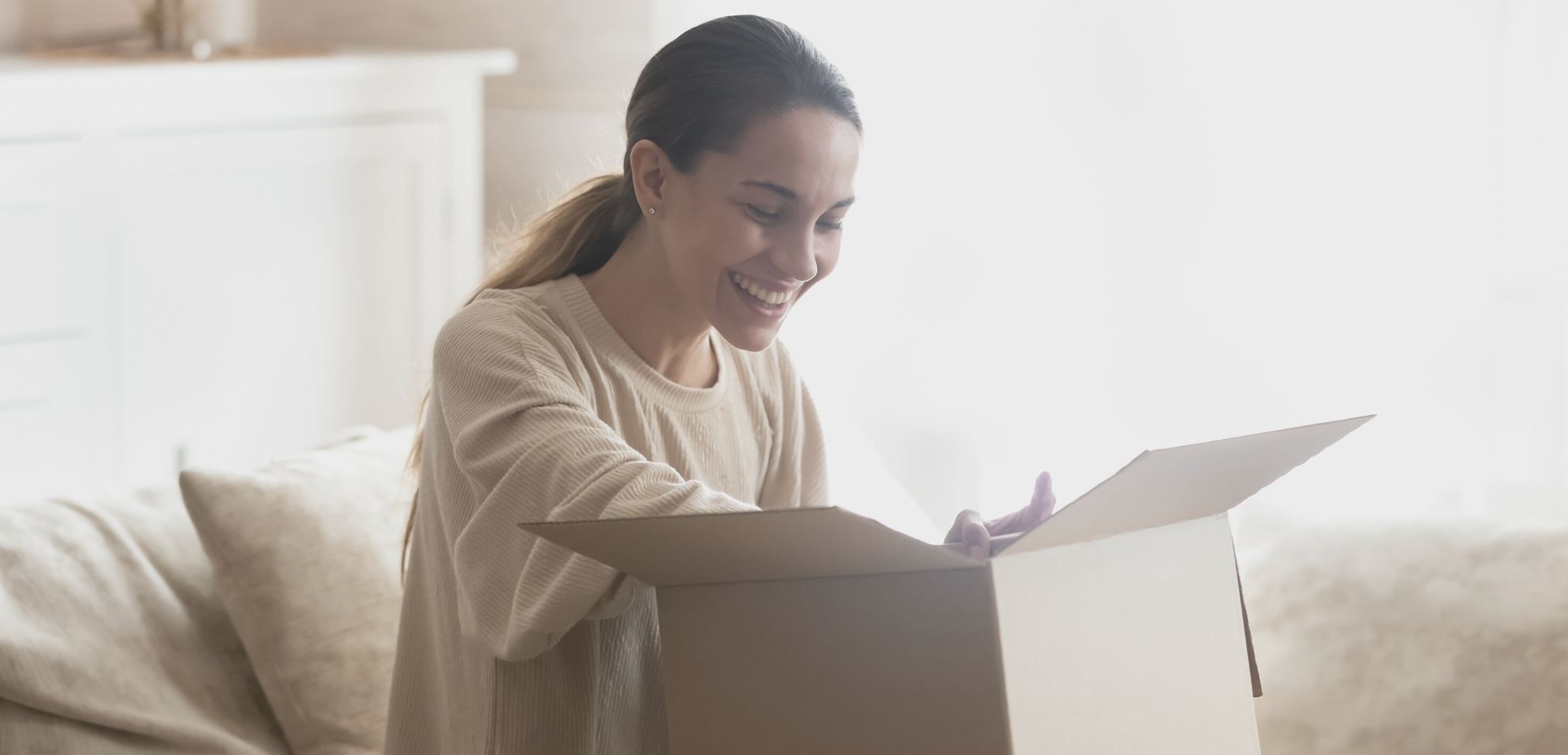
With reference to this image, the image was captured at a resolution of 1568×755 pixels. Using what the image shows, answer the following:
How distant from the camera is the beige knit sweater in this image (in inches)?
43.7

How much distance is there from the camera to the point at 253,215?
2750 millimetres

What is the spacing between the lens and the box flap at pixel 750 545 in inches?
35.2

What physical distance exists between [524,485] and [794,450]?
48 cm

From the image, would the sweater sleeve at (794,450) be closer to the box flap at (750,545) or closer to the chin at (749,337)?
the chin at (749,337)

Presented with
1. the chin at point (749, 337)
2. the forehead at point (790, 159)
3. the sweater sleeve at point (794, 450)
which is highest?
the forehead at point (790, 159)

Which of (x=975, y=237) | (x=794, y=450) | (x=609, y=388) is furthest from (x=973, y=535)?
(x=975, y=237)

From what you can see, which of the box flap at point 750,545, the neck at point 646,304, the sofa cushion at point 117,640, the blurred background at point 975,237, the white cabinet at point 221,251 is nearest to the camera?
the box flap at point 750,545

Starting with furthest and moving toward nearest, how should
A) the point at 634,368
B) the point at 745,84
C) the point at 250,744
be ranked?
the point at 250,744 → the point at 634,368 → the point at 745,84

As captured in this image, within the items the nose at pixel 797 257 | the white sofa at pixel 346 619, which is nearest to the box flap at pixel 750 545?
the nose at pixel 797 257

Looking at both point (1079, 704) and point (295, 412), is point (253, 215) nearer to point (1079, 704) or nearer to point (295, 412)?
point (295, 412)

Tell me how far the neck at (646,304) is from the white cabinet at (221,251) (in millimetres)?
1135

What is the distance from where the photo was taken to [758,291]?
4.30 feet

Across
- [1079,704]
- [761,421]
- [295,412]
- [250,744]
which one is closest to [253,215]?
[295,412]

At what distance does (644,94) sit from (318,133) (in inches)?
63.0
